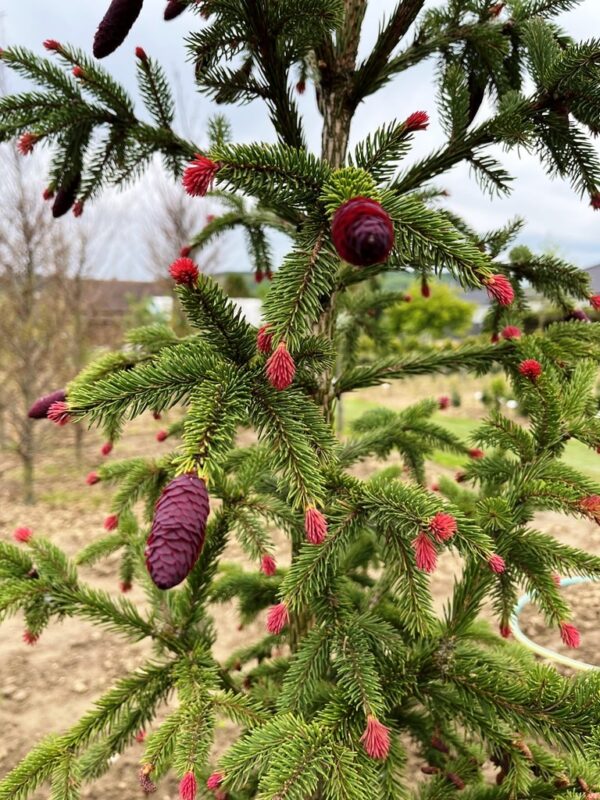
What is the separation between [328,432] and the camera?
1.01 metres

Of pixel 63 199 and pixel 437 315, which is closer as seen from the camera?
pixel 63 199

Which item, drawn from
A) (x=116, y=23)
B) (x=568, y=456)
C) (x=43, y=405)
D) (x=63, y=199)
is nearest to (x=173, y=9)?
(x=116, y=23)

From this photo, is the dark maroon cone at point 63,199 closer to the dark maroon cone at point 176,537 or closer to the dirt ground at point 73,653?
the dark maroon cone at point 176,537

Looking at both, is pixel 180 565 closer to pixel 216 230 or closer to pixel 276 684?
pixel 276 684

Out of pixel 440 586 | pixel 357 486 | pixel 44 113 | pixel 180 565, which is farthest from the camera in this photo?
pixel 440 586

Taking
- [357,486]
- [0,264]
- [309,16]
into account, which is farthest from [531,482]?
[0,264]

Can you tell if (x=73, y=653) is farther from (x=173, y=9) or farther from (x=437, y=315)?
(x=437, y=315)

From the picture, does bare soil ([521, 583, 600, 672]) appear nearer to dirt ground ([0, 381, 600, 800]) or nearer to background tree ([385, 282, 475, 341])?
dirt ground ([0, 381, 600, 800])

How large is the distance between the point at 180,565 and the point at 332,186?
640 mm

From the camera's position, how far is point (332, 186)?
0.85 meters

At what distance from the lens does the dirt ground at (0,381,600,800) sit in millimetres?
3006

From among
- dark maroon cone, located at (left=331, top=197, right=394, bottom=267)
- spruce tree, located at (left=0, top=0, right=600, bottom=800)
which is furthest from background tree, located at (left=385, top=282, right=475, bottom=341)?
dark maroon cone, located at (left=331, top=197, right=394, bottom=267)

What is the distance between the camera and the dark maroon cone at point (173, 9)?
130 cm

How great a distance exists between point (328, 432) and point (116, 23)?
91 centimetres
